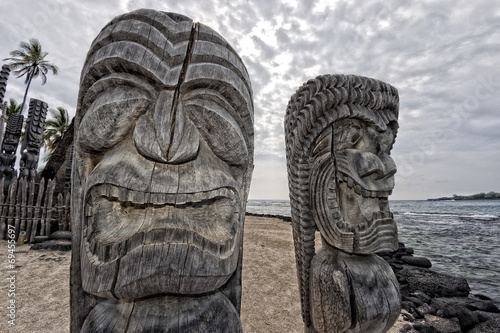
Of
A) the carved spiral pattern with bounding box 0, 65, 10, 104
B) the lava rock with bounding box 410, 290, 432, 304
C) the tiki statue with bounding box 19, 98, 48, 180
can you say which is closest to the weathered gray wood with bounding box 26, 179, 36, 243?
the carved spiral pattern with bounding box 0, 65, 10, 104

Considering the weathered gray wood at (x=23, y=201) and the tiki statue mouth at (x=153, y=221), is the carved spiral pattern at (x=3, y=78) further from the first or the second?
the tiki statue mouth at (x=153, y=221)

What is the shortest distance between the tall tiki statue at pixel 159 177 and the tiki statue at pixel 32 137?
469 inches

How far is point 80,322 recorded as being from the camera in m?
1.26

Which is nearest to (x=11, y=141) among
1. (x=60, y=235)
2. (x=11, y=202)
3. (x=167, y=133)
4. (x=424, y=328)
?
(x=11, y=202)

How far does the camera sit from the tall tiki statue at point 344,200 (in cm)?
173

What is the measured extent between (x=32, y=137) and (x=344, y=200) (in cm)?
1331

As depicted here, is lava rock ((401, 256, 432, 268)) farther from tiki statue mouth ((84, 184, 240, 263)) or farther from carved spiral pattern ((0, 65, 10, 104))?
carved spiral pattern ((0, 65, 10, 104))

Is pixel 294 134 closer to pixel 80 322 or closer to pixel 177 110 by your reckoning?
pixel 177 110

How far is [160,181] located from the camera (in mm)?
1098

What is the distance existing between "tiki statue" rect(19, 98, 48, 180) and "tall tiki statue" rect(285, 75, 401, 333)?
1216 centimetres

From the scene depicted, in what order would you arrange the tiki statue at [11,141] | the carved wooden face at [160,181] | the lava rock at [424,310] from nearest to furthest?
1. the carved wooden face at [160,181]
2. the lava rock at [424,310]
3. the tiki statue at [11,141]

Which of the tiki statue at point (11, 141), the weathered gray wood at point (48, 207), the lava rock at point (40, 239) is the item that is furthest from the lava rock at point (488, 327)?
the tiki statue at point (11, 141)

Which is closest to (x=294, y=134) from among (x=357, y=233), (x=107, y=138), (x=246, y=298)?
(x=357, y=233)

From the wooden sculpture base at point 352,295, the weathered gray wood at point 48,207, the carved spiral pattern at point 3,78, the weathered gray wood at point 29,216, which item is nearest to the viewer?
the wooden sculpture base at point 352,295
